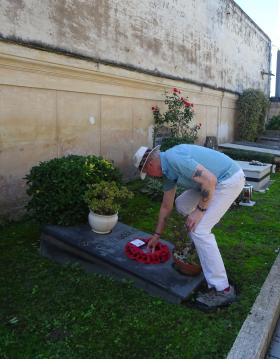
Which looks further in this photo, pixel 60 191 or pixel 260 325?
pixel 60 191

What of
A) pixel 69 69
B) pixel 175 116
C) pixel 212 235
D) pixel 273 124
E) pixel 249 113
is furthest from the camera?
pixel 273 124

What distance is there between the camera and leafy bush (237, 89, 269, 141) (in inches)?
653

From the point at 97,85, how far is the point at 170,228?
342 centimetres

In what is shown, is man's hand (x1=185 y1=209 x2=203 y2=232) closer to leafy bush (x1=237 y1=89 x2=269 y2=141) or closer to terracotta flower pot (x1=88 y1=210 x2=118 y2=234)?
terracotta flower pot (x1=88 y1=210 x2=118 y2=234)

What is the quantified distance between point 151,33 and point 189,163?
23.2 feet

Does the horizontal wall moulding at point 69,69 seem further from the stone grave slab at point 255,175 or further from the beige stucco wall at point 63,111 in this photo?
the stone grave slab at point 255,175

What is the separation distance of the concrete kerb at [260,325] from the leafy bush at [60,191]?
2386 millimetres

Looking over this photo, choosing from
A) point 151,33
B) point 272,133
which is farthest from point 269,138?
point 151,33

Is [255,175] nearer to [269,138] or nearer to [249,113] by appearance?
[249,113]

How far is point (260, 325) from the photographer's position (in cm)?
319

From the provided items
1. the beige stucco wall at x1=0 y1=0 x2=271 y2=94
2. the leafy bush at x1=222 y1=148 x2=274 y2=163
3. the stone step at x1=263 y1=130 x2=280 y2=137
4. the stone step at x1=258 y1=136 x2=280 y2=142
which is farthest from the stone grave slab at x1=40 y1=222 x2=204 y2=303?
the stone step at x1=263 y1=130 x2=280 y2=137

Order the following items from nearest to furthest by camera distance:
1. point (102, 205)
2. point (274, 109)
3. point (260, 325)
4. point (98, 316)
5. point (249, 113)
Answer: point (260, 325) → point (98, 316) → point (102, 205) → point (249, 113) → point (274, 109)

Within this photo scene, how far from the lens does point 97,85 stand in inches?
289

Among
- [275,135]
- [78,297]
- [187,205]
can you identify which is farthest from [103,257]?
[275,135]
